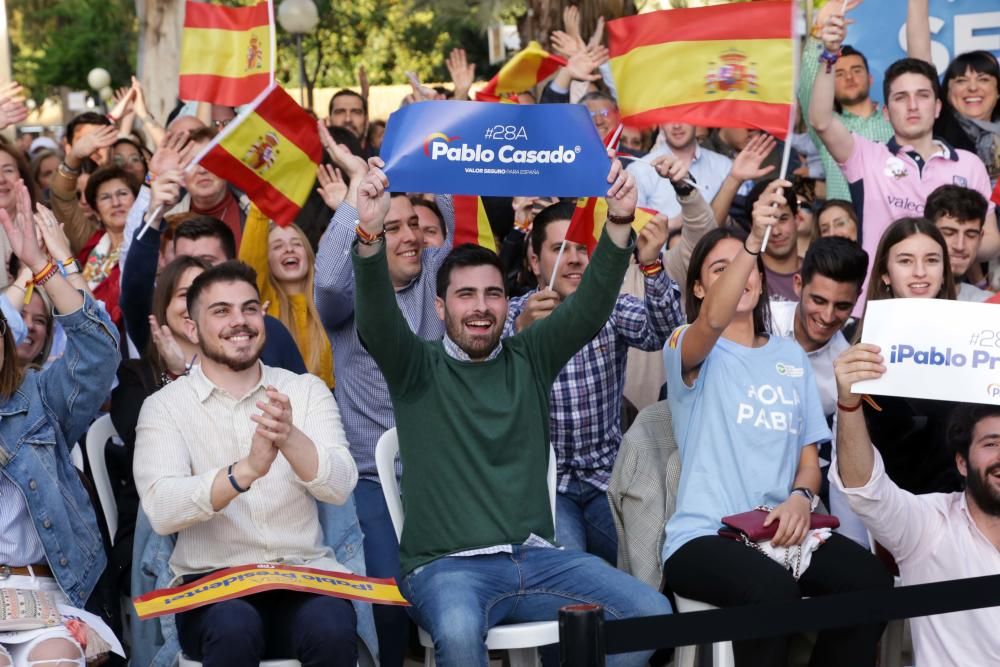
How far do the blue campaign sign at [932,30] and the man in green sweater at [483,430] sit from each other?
4828 mm

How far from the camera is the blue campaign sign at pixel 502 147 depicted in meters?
5.18

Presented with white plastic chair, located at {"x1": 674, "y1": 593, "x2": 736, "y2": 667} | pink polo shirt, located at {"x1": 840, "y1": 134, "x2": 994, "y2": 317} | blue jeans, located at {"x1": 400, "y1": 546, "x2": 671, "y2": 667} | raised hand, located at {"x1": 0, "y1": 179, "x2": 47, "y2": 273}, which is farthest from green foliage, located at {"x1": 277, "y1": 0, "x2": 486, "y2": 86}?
white plastic chair, located at {"x1": 674, "y1": 593, "x2": 736, "y2": 667}

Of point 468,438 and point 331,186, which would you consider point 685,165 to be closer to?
point 331,186

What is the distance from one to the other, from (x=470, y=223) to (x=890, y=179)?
2165 mm

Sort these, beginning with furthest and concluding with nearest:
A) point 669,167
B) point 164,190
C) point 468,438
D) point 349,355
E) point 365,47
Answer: point 365,47
point 164,190
point 349,355
point 669,167
point 468,438

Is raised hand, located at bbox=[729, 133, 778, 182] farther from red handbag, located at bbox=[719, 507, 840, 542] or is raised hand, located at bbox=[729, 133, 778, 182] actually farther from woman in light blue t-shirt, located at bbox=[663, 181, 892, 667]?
red handbag, located at bbox=[719, 507, 840, 542]

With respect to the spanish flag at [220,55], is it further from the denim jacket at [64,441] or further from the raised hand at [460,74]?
the denim jacket at [64,441]

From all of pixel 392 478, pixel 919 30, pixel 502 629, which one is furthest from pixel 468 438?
pixel 919 30

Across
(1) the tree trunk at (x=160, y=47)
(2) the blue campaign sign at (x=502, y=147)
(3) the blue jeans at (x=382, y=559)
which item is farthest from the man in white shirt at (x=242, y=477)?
(1) the tree trunk at (x=160, y=47)

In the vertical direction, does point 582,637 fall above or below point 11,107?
below

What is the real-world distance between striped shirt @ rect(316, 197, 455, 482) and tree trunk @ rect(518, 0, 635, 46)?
7.17m

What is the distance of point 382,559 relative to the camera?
536 centimetres

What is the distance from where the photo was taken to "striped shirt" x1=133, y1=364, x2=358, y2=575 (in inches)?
186

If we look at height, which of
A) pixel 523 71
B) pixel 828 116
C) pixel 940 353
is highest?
pixel 523 71
